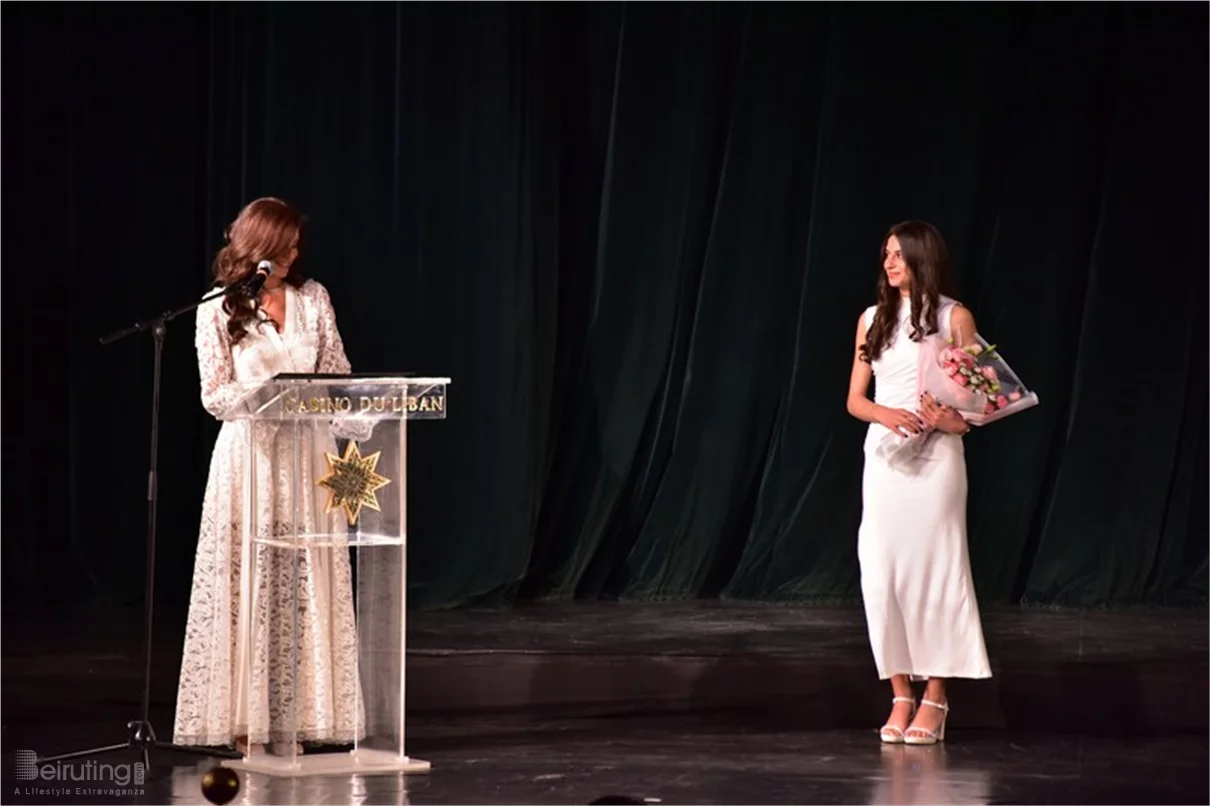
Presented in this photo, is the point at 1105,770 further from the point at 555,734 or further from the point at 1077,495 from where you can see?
the point at 1077,495

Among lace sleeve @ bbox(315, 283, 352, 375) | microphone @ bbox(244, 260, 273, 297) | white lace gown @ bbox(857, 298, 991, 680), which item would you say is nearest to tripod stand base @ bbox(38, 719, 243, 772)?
lace sleeve @ bbox(315, 283, 352, 375)

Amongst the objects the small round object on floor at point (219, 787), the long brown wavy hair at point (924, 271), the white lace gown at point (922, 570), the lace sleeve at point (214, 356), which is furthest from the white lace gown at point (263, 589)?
the small round object on floor at point (219, 787)

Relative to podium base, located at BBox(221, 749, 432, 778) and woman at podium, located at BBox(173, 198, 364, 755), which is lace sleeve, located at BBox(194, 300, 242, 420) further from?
podium base, located at BBox(221, 749, 432, 778)

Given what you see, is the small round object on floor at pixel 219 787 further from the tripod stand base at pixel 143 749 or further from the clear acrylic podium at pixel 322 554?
the tripod stand base at pixel 143 749

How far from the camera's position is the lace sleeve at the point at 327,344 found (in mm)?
4805

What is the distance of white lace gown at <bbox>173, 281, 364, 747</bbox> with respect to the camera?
4605 mm

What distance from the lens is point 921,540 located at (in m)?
5.07

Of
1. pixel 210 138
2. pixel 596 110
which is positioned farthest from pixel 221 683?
pixel 596 110

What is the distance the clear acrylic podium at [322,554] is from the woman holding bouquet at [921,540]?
52.9 inches

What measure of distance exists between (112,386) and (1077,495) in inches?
164

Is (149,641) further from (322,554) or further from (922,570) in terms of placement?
(922,570)

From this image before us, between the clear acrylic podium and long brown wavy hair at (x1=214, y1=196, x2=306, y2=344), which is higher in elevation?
long brown wavy hair at (x1=214, y1=196, x2=306, y2=344)

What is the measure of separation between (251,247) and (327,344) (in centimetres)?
33

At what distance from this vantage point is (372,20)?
25.2ft
